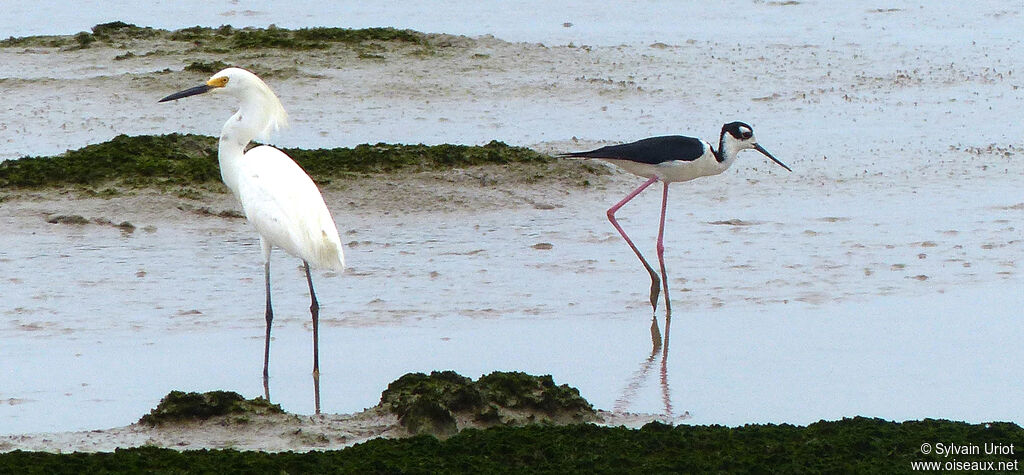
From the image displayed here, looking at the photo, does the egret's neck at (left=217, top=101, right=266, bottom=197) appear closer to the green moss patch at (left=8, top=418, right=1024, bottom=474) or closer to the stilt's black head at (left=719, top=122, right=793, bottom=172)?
the green moss patch at (left=8, top=418, right=1024, bottom=474)

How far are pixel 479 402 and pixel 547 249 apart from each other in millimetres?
3671

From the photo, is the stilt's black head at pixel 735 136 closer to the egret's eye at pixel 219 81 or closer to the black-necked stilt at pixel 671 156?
the black-necked stilt at pixel 671 156

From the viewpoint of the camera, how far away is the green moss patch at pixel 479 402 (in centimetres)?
592

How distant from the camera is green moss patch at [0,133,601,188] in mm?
10883

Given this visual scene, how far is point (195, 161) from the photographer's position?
11289 mm

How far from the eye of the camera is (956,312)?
26.3 ft

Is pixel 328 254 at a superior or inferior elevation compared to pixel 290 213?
inferior

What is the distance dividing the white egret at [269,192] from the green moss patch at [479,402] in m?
0.81

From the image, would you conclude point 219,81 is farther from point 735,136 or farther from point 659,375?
point 735,136

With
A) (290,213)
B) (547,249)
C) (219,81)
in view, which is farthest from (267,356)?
(547,249)

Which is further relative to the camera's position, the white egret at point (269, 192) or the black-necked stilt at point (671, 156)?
the black-necked stilt at point (671, 156)

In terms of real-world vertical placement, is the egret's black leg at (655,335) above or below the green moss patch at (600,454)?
below

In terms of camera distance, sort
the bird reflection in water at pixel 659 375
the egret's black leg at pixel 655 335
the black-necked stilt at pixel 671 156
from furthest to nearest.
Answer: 1. the black-necked stilt at pixel 671 156
2. the egret's black leg at pixel 655 335
3. the bird reflection in water at pixel 659 375

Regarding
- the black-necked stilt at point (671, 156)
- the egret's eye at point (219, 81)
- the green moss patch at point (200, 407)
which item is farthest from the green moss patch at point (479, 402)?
the black-necked stilt at point (671, 156)
